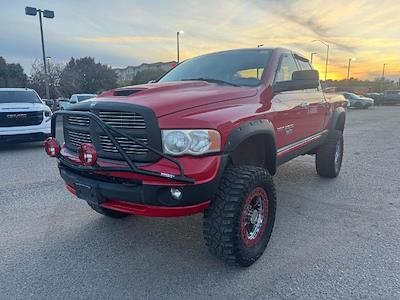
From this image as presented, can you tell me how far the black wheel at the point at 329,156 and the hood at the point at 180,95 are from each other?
270cm

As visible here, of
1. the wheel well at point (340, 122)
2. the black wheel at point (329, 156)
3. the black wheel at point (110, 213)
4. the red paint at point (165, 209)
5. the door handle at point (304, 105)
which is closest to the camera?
the red paint at point (165, 209)

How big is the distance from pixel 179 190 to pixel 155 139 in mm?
420

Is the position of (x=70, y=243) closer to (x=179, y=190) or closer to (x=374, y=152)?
(x=179, y=190)

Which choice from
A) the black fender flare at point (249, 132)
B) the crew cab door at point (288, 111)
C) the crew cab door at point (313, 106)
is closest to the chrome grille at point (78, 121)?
the black fender flare at point (249, 132)

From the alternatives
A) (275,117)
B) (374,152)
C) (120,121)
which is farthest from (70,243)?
(374,152)

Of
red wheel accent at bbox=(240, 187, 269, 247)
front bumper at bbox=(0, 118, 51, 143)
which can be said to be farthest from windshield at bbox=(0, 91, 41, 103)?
red wheel accent at bbox=(240, 187, 269, 247)

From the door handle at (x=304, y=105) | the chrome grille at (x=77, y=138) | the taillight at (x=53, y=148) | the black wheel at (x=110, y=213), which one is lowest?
the black wheel at (x=110, y=213)

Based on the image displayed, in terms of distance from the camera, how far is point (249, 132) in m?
2.90

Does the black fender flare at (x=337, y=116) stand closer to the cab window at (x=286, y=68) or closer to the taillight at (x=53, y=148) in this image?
the cab window at (x=286, y=68)

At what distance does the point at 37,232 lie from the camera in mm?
3697

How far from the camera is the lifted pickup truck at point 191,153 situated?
254cm

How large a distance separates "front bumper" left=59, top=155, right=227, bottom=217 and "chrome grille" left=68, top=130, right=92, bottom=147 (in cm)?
42

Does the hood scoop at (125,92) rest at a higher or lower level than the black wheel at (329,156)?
higher

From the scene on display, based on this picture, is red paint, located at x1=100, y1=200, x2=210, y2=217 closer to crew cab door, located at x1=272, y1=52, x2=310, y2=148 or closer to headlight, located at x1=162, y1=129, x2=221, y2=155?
headlight, located at x1=162, y1=129, x2=221, y2=155
